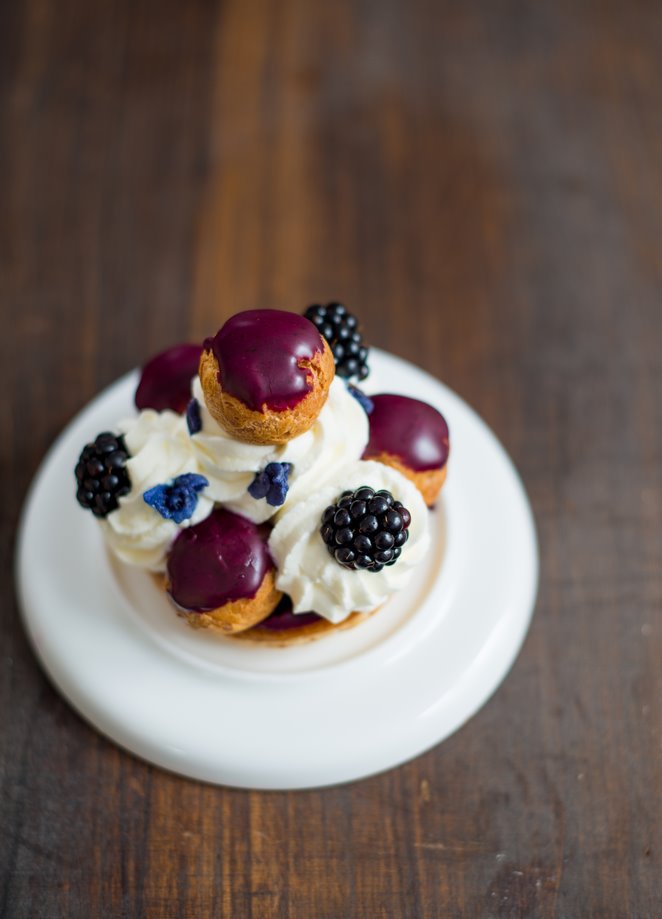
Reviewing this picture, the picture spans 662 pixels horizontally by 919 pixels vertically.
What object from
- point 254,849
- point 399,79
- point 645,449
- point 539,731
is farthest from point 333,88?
point 254,849

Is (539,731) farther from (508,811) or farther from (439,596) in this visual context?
(439,596)

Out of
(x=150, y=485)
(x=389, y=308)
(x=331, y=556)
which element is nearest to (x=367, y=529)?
(x=331, y=556)

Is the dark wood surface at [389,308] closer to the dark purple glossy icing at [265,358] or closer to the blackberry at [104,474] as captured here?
the blackberry at [104,474]

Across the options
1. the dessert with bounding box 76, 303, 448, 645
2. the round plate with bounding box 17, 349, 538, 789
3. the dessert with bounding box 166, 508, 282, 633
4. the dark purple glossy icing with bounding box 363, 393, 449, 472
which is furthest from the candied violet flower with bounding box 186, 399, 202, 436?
the round plate with bounding box 17, 349, 538, 789

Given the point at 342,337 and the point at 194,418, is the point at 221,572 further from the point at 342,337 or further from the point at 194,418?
the point at 342,337

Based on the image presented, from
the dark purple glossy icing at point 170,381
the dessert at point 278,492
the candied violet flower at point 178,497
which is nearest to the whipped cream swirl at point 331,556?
the dessert at point 278,492
